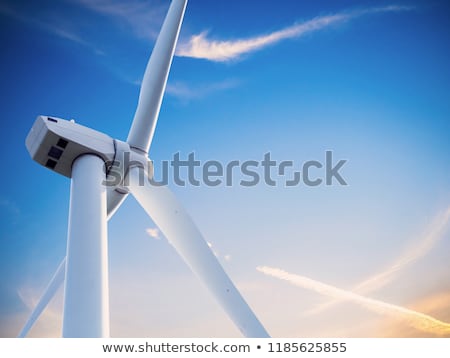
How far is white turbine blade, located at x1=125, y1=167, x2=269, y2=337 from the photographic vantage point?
15.7ft

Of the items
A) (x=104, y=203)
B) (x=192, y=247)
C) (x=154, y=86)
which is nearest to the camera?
(x=104, y=203)

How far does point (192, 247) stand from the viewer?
512cm

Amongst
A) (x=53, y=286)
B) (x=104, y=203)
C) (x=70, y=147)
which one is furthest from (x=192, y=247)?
(x=53, y=286)

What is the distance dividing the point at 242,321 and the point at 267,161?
2.40 metres

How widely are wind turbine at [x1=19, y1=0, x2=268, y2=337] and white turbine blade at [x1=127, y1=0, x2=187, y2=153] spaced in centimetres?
1

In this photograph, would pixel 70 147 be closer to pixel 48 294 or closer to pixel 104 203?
pixel 104 203

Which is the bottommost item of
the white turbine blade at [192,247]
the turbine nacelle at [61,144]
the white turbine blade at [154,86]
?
the white turbine blade at [192,247]

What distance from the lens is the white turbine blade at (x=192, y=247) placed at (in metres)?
4.78

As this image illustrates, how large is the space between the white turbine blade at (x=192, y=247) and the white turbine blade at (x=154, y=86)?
1.96ft

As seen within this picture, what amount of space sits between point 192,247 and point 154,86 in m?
2.35

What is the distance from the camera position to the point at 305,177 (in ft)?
20.1

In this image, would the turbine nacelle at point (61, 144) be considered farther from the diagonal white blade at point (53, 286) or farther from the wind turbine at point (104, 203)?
the diagonal white blade at point (53, 286)

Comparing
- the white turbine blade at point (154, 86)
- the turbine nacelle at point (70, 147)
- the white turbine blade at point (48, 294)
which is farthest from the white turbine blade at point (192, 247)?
the white turbine blade at point (48, 294)
